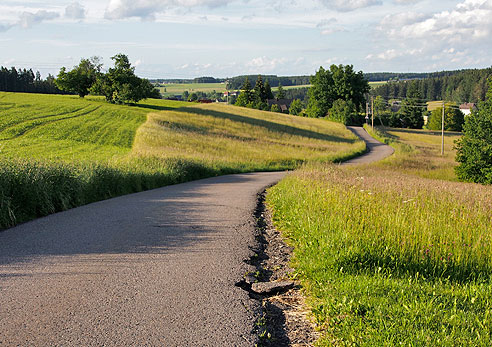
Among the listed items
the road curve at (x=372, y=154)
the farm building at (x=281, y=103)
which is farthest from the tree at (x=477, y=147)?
the farm building at (x=281, y=103)

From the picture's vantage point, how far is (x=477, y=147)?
31.3 m

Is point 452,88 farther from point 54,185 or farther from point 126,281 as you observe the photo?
point 126,281

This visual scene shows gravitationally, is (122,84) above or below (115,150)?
above

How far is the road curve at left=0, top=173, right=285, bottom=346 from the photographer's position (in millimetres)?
4230

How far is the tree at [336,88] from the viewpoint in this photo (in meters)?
109

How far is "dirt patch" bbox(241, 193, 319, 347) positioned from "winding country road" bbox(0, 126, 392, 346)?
0.16 meters

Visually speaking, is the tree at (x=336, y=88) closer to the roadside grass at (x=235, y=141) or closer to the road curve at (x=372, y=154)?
the road curve at (x=372, y=154)

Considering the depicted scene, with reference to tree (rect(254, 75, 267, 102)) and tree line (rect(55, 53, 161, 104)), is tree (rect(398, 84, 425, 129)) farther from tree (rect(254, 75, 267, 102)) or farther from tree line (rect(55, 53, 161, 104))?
tree line (rect(55, 53, 161, 104))

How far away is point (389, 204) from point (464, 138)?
92.6 feet

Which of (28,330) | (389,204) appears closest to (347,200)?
(389,204)

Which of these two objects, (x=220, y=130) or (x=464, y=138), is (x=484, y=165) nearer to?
(x=464, y=138)

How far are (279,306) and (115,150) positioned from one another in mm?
27397

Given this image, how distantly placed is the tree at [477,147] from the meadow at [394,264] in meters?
24.2

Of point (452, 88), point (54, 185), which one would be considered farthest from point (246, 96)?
point (54, 185)
